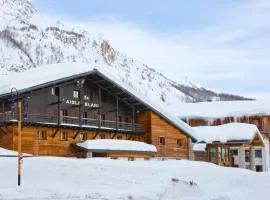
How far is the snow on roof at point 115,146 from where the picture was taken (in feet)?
154

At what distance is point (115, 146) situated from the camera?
160 feet

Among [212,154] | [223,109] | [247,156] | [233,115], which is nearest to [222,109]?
[223,109]

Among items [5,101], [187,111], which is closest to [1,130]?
[5,101]

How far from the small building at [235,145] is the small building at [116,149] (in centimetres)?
1413

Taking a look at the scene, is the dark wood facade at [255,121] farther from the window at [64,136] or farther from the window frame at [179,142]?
the window at [64,136]

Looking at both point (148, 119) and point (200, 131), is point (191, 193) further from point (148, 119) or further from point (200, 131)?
point (200, 131)

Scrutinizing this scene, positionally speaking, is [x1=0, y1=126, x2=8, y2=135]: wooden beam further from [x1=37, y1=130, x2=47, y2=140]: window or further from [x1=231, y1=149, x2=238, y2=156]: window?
[x1=231, y1=149, x2=238, y2=156]: window

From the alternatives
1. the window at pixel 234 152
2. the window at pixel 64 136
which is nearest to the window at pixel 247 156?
the window at pixel 234 152

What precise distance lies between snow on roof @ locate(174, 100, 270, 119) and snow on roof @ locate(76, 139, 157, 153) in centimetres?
3168

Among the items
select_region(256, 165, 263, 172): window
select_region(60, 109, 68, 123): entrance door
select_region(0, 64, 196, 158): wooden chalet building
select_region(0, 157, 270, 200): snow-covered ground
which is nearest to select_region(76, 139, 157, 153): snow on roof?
select_region(0, 64, 196, 158): wooden chalet building

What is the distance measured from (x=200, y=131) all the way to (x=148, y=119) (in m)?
15.6

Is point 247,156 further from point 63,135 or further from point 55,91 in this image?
point 55,91

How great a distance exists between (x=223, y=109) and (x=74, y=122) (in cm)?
4097

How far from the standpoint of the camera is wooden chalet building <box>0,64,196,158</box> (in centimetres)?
4472
